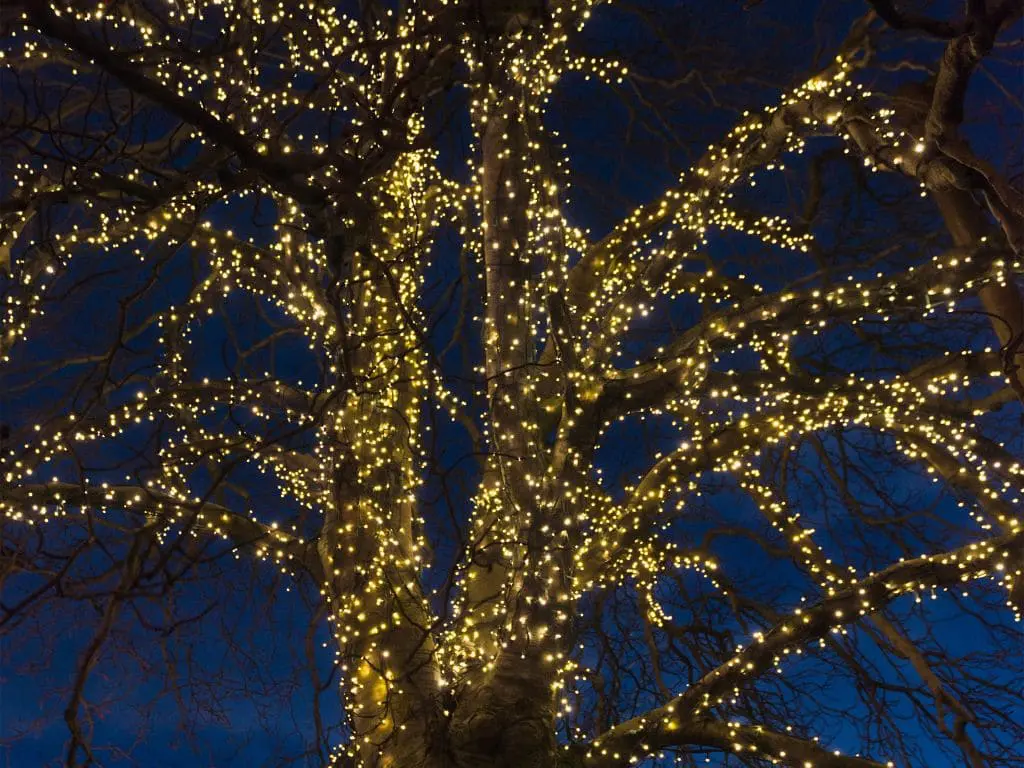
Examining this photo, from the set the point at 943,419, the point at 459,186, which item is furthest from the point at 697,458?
the point at 459,186

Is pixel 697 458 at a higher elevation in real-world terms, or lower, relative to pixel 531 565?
higher

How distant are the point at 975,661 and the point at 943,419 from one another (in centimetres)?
174

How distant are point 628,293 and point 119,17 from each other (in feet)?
11.5

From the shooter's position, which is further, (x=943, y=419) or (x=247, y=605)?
(x=247, y=605)

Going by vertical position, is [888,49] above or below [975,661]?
above

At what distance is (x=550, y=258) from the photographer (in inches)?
161

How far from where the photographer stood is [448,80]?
3506 mm

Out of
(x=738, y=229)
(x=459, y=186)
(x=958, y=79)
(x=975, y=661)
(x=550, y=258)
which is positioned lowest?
(x=975, y=661)

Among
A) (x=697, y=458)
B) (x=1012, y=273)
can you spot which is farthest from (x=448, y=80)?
(x=1012, y=273)

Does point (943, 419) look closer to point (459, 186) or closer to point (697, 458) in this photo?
point (697, 458)

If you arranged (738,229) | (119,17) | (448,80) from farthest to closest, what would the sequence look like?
(738,229) → (119,17) → (448,80)

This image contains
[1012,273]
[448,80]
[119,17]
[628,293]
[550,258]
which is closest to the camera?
[448,80]

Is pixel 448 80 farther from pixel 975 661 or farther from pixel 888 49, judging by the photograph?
pixel 975 661

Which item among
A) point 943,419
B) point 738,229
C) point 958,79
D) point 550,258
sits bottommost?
point 943,419
